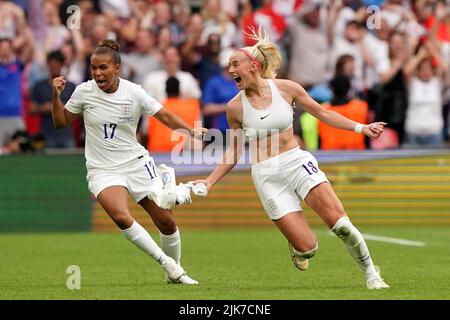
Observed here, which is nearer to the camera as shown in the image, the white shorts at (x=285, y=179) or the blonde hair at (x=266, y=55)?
the white shorts at (x=285, y=179)

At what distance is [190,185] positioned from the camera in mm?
11688

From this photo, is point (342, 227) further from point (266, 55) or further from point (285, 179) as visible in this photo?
point (266, 55)

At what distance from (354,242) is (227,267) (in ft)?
10.2

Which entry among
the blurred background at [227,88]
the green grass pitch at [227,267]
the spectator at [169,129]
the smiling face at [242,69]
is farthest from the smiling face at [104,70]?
the blurred background at [227,88]

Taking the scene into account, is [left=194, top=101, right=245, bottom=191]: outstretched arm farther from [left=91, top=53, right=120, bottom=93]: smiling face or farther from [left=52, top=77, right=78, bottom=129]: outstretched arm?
[left=52, top=77, right=78, bottom=129]: outstretched arm

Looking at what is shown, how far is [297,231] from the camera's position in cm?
1198

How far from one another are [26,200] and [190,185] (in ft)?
27.6

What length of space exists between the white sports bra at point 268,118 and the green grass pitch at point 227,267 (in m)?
1.44

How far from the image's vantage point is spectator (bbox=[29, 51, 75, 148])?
20.1m

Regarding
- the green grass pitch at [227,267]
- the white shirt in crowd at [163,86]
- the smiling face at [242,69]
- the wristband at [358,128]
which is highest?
the smiling face at [242,69]

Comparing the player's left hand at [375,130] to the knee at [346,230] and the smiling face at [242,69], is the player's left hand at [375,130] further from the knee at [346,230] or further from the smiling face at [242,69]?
the smiling face at [242,69]

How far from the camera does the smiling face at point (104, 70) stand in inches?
474

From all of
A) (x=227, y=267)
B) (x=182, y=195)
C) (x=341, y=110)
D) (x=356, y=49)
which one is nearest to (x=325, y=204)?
(x=182, y=195)

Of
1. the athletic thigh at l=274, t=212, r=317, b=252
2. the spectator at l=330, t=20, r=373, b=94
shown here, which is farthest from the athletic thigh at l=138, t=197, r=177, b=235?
the spectator at l=330, t=20, r=373, b=94
